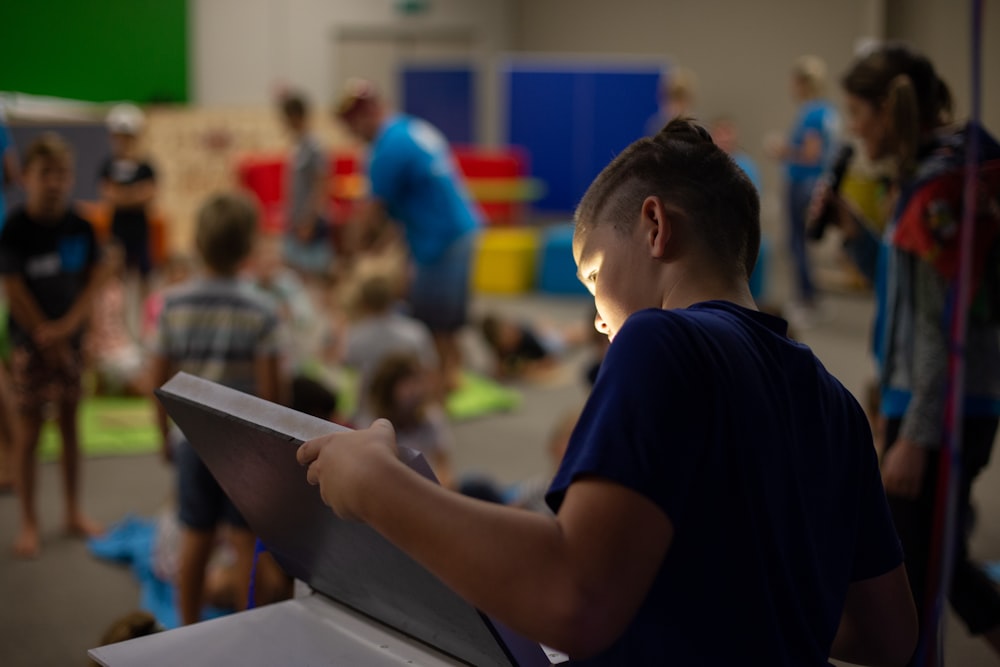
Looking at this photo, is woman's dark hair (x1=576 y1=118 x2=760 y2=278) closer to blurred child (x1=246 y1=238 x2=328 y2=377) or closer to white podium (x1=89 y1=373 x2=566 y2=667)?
white podium (x1=89 y1=373 x2=566 y2=667)

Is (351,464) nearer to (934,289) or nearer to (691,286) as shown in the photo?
(691,286)

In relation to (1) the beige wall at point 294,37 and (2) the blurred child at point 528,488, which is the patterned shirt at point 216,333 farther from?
(1) the beige wall at point 294,37

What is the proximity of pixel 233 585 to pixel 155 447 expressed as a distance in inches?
73.6

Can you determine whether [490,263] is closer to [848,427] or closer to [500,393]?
[500,393]

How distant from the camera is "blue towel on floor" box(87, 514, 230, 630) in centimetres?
338

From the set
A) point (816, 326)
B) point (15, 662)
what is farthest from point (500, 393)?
point (15, 662)

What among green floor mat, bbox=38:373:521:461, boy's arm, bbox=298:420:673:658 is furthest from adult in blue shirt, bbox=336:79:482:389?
boy's arm, bbox=298:420:673:658

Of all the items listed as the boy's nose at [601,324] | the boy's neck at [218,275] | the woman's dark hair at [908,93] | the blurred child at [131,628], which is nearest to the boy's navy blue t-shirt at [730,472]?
the boy's nose at [601,324]

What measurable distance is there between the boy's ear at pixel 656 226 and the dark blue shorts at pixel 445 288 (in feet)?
14.0

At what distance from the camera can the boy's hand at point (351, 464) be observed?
2.83 feet

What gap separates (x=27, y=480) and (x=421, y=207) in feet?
6.90

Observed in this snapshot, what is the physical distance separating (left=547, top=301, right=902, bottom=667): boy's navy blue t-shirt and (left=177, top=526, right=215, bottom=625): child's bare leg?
6.91 ft

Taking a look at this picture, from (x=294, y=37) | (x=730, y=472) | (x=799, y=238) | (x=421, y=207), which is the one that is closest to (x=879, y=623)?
(x=730, y=472)

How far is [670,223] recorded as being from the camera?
3.12 ft
